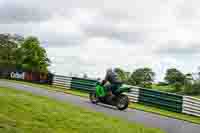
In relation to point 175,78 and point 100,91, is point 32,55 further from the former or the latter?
point 100,91

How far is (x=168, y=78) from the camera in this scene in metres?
74.5

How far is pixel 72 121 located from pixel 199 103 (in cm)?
977

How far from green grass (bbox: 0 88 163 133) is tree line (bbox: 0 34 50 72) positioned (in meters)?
60.5

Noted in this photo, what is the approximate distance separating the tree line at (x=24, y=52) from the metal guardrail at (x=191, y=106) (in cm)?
5481

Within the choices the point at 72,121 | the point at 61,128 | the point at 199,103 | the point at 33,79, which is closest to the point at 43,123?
the point at 61,128

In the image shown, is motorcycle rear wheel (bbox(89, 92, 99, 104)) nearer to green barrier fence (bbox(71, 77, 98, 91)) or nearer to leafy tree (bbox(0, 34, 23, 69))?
green barrier fence (bbox(71, 77, 98, 91))

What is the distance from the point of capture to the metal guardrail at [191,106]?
1873 centimetres

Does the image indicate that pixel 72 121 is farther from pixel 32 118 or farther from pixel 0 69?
pixel 0 69

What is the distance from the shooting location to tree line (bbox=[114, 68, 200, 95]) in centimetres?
5614

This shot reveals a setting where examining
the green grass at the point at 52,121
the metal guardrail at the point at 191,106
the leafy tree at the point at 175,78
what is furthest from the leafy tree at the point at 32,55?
the green grass at the point at 52,121

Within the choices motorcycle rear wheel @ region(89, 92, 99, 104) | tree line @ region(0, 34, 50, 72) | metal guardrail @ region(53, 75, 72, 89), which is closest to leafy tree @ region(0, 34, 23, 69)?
tree line @ region(0, 34, 50, 72)

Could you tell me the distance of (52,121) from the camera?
10234 mm

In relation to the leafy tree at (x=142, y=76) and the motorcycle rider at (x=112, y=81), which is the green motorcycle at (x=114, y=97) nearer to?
the motorcycle rider at (x=112, y=81)

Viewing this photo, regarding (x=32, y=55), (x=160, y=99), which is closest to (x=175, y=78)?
(x=32, y=55)
